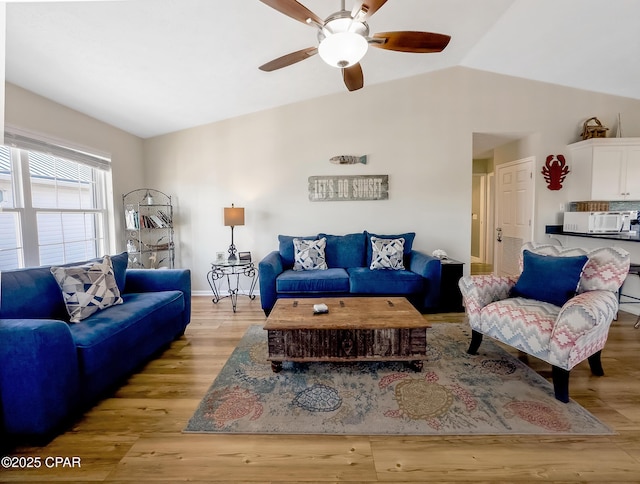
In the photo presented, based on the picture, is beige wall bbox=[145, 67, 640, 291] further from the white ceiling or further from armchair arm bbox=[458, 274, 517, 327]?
armchair arm bbox=[458, 274, 517, 327]

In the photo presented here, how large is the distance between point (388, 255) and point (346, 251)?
57cm

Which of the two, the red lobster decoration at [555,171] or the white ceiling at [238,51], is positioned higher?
the white ceiling at [238,51]

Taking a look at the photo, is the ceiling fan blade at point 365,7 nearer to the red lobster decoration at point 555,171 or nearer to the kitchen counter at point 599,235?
the kitchen counter at point 599,235

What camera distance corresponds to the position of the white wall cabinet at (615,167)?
384 centimetres

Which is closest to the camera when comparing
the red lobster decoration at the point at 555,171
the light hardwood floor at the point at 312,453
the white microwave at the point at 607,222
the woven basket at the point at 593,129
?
the light hardwood floor at the point at 312,453

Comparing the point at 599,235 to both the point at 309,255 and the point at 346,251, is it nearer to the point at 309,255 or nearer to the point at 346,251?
the point at 346,251

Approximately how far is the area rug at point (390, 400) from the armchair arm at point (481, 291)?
0.41 meters

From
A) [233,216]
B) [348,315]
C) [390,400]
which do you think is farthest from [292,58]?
[390,400]

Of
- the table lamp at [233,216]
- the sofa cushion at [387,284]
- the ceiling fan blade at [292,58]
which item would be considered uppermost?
the ceiling fan blade at [292,58]

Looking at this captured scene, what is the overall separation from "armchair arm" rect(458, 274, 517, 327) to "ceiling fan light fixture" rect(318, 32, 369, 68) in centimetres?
191

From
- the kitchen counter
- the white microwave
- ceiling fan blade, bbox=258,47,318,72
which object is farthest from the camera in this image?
the white microwave

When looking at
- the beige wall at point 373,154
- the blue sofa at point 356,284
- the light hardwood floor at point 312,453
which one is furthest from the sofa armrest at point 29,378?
the beige wall at point 373,154

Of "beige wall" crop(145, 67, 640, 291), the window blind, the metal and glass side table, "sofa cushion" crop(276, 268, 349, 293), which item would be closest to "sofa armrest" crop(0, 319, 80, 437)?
the window blind

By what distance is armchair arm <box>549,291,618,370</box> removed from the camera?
1763 millimetres
